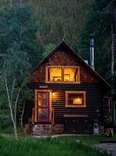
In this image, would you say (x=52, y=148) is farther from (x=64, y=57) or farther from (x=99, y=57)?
(x=99, y=57)

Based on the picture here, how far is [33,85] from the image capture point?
32.4 meters

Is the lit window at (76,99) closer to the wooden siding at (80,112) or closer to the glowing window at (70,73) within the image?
the wooden siding at (80,112)

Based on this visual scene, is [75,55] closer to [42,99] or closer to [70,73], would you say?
[70,73]

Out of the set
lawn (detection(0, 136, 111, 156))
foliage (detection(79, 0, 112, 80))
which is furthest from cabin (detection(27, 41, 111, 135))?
lawn (detection(0, 136, 111, 156))

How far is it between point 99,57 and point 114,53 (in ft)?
20.6

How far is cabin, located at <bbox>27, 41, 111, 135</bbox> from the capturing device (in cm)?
3241

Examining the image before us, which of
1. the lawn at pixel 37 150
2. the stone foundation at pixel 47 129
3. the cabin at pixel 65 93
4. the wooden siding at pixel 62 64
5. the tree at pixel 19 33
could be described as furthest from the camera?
the tree at pixel 19 33

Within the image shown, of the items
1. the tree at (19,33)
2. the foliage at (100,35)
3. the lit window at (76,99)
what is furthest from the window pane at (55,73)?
the tree at (19,33)

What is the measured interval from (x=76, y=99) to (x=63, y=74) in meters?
1.90

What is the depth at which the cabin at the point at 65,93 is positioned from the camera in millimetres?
32406

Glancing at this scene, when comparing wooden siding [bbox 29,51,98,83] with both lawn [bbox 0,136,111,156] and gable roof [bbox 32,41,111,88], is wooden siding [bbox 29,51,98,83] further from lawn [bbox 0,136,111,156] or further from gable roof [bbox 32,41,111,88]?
lawn [bbox 0,136,111,156]

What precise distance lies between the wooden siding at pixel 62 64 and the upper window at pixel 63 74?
0.27 metres

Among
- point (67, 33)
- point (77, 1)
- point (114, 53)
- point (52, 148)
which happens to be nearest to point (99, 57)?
point (114, 53)

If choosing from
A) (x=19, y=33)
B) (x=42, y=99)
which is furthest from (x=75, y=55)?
(x=19, y=33)
